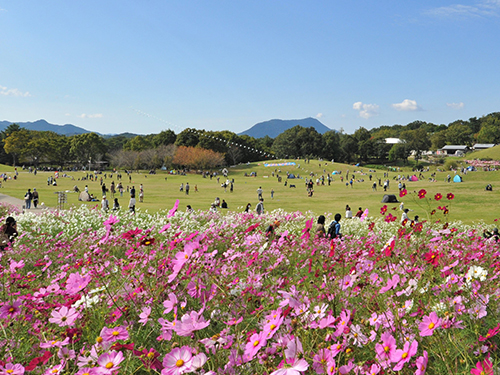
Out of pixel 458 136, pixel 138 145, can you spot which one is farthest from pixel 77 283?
pixel 458 136

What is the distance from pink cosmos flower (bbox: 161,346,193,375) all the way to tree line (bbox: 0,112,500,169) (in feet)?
234

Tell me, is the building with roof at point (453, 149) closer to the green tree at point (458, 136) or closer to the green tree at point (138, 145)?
the green tree at point (458, 136)

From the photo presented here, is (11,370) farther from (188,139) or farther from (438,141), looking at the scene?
(438,141)

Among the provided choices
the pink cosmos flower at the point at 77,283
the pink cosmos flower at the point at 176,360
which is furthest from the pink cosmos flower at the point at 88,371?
the pink cosmos flower at the point at 77,283

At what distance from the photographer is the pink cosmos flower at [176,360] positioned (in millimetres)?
1441

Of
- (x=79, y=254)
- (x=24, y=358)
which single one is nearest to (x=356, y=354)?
(x=24, y=358)

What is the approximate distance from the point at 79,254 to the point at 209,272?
18.8ft

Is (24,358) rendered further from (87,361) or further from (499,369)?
(499,369)

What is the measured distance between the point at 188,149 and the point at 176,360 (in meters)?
76.8

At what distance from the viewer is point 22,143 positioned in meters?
79.6

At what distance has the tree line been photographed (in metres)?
78.2

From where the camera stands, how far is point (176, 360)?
149 centimetres

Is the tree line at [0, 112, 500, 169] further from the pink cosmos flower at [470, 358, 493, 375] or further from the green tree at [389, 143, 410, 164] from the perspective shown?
the pink cosmos flower at [470, 358, 493, 375]

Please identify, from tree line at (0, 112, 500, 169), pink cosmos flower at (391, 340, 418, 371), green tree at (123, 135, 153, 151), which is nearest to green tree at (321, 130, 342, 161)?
tree line at (0, 112, 500, 169)
